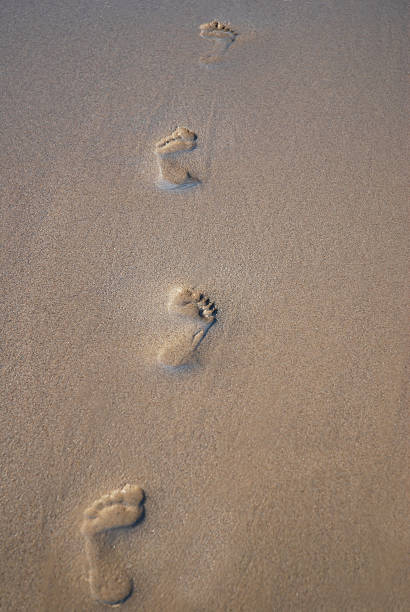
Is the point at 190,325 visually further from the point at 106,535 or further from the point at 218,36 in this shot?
the point at 218,36

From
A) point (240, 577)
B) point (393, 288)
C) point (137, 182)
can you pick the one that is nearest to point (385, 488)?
point (240, 577)

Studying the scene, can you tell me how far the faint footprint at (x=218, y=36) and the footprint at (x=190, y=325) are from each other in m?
1.33

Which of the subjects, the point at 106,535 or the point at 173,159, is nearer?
the point at 106,535

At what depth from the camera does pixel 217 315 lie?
1.44m

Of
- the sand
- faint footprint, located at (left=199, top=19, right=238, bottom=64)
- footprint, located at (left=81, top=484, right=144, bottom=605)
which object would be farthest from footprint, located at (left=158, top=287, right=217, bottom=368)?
faint footprint, located at (left=199, top=19, right=238, bottom=64)

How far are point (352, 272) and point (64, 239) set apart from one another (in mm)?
962

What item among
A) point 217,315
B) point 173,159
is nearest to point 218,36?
point 173,159

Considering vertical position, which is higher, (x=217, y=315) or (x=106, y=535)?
(x=217, y=315)

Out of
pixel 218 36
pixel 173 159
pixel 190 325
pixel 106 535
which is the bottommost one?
pixel 106 535

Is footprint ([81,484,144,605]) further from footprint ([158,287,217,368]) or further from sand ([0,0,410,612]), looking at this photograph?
footprint ([158,287,217,368])

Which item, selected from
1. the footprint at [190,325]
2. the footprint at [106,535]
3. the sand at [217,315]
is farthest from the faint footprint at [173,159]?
the footprint at [106,535]

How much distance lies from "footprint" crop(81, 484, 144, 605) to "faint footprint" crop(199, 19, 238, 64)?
1.93 meters

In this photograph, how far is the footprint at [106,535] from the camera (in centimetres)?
104

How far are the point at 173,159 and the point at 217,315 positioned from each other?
2.36ft
